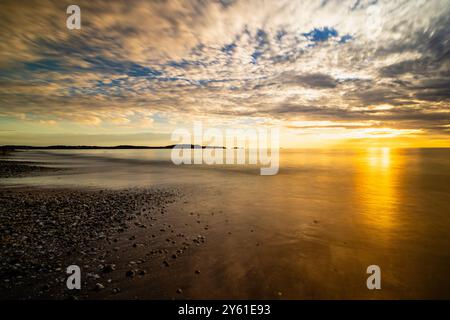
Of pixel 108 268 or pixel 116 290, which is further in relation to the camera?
pixel 108 268

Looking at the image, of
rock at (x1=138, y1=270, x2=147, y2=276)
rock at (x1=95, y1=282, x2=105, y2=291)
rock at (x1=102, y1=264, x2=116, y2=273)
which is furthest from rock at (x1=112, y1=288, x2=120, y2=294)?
rock at (x1=102, y1=264, x2=116, y2=273)

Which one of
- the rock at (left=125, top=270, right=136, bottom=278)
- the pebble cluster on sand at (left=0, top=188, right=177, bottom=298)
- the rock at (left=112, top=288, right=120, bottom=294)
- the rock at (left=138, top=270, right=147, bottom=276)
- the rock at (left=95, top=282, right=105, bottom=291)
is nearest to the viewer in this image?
the rock at (left=112, top=288, right=120, bottom=294)

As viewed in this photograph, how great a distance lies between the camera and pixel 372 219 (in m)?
13.9

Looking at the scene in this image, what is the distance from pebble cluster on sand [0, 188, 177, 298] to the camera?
6.87m

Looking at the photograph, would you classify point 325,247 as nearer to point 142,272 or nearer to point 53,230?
point 142,272

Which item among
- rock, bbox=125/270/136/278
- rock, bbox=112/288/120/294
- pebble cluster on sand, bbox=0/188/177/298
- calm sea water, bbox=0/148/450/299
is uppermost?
pebble cluster on sand, bbox=0/188/177/298

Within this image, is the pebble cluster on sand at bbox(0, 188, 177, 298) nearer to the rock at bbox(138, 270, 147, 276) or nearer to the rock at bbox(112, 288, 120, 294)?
the rock at bbox(112, 288, 120, 294)

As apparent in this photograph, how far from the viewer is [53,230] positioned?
10.5 m

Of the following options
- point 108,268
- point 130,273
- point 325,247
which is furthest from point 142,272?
point 325,247

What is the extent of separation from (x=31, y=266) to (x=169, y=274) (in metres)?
4.69

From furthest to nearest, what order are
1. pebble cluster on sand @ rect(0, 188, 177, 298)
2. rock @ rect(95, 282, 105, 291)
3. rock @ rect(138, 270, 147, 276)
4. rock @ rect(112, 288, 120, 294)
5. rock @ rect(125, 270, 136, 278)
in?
1. rock @ rect(138, 270, 147, 276)
2. rock @ rect(125, 270, 136, 278)
3. pebble cluster on sand @ rect(0, 188, 177, 298)
4. rock @ rect(95, 282, 105, 291)
5. rock @ rect(112, 288, 120, 294)

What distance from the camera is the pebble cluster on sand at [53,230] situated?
6867mm

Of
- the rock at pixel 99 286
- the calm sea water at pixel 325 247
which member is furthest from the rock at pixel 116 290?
the calm sea water at pixel 325 247
